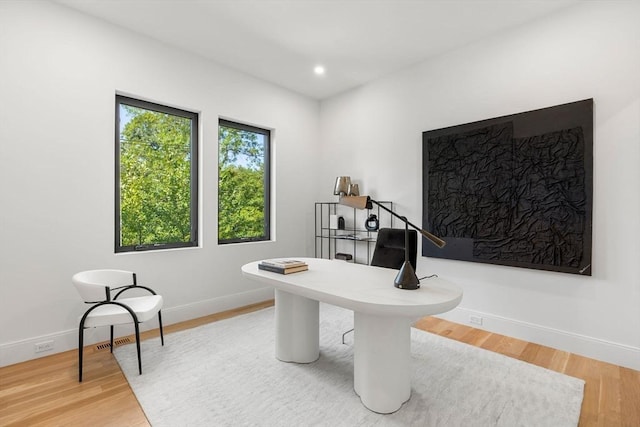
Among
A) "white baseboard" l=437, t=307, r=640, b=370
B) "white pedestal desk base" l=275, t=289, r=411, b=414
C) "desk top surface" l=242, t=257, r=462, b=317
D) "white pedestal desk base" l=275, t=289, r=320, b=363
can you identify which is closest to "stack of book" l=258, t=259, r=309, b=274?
"desk top surface" l=242, t=257, r=462, b=317

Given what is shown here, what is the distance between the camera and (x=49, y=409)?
1.87 meters

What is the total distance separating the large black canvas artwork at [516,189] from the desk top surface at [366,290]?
4.22ft

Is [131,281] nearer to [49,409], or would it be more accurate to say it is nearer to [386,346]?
[49,409]

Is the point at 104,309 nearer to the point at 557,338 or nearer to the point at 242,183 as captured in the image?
the point at 242,183

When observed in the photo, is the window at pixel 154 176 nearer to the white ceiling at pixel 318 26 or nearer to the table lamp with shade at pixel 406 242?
the white ceiling at pixel 318 26

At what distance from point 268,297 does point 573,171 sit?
139 inches

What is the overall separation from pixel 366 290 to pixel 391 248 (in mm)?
1116

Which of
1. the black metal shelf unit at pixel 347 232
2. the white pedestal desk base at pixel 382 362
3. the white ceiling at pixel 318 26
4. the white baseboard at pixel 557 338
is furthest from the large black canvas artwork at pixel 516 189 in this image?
the white pedestal desk base at pixel 382 362

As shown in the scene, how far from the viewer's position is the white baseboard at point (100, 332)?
95.3 inches

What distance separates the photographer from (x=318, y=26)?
2.95 m

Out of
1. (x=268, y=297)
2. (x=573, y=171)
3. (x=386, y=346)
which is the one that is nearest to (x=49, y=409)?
(x=386, y=346)

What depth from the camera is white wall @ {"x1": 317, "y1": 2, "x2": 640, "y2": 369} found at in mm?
2375

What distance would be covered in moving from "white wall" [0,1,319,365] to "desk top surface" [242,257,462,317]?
1340 millimetres

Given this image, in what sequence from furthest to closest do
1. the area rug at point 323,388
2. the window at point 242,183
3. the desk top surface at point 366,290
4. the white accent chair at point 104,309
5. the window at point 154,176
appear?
the window at point 242,183, the window at point 154,176, the white accent chair at point 104,309, the area rug at point 323,388, the desk top surface at point 366,290
